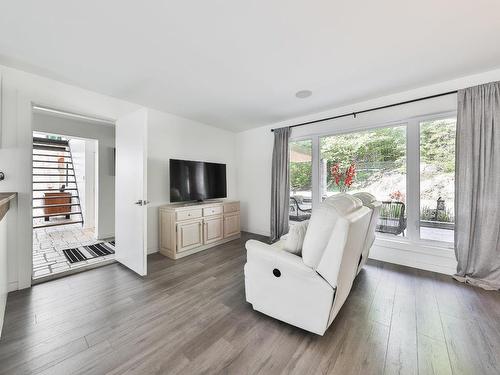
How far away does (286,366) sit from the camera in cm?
131

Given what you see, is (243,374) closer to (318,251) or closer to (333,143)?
(318,251)

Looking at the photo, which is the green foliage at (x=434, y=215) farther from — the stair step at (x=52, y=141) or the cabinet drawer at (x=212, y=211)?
the stair step at (x=52, y=141)

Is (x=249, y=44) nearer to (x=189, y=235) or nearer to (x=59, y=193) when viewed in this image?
(x=189, y=235)

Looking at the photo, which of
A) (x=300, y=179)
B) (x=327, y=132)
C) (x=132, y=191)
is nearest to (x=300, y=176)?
(x=300, y=179)

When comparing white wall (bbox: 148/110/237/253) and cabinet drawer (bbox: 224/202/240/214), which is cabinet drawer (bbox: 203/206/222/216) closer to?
cabinet drawer (bbox: 224/202/240/214)

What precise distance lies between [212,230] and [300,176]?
1.98 m

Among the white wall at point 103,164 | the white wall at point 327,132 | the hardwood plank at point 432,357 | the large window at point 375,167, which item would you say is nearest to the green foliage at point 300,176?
the large window at point 375,167

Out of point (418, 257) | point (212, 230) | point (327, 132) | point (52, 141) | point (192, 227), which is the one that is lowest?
point (418, 257)

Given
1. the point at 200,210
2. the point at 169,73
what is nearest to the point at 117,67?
the point at 169,73

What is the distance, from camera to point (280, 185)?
157 inches

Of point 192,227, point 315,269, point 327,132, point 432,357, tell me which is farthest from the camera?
point 327,132

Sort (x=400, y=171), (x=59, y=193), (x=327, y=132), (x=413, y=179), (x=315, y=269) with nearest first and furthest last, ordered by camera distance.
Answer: (x=315, y=269) < (x=413, y=179) < (x=400, y=171) < (x=327, y=132) < (x=59, y=193)

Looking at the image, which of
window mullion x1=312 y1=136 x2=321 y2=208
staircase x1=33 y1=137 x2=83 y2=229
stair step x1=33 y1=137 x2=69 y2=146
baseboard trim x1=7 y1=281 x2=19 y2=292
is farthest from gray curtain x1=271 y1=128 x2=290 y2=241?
stair step x1=33 y1=137 x2=69 y2=146

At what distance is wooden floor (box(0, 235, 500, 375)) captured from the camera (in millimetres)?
1320
